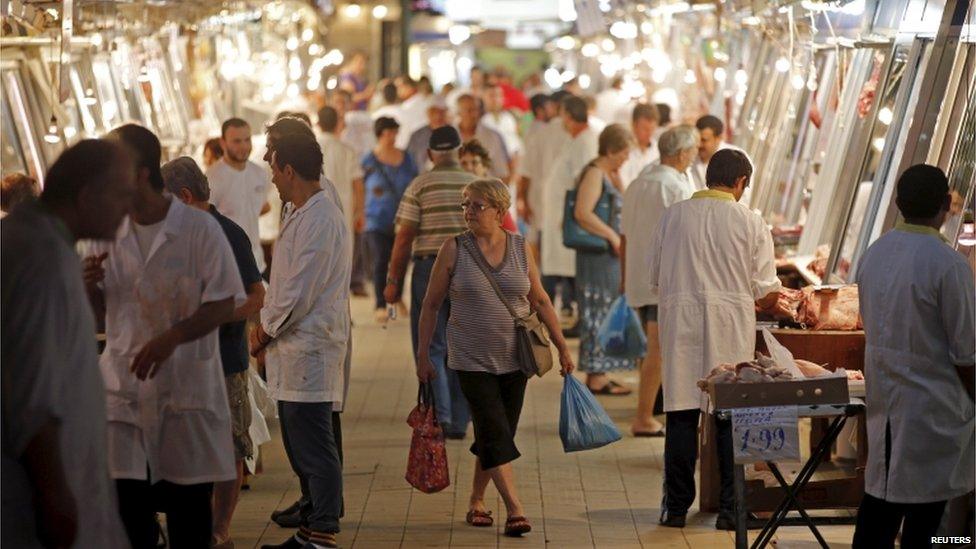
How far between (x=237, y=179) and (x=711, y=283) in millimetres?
4320

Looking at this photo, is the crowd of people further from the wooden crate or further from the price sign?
the price sign

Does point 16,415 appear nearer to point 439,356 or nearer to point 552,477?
point 552,477

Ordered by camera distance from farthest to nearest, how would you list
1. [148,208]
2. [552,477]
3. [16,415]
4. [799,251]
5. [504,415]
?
[799,251], [552,477], [504,415], [148,208], [16,415]

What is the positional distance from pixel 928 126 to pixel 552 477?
2.84 meters

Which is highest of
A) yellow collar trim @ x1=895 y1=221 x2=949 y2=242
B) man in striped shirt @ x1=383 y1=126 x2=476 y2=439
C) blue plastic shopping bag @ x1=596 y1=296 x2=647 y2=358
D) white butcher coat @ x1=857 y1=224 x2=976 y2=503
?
yellow collar trim @ x1=895 y1=221 x2=949 y2=242

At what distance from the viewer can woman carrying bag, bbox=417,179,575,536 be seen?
8352mm

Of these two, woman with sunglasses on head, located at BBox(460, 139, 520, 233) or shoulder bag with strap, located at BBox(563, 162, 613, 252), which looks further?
shoulder bag with strap, located at BBox(563, 162, 613, 252)

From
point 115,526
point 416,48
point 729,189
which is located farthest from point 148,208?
point 416,48

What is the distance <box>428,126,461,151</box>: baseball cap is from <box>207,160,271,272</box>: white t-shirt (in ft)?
5.41

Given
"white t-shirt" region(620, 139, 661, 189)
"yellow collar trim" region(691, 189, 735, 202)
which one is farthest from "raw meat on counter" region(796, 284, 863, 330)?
"white t-shirt" region(620, 139, 661, 189)

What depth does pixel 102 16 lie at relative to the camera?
1352 centimetres

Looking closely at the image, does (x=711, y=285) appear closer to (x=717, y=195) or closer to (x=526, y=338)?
(x=717, y=195)

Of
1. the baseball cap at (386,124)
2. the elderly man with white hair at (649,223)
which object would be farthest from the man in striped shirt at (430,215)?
the baseball cap at (386,124)

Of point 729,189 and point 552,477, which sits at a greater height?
point 729,189
